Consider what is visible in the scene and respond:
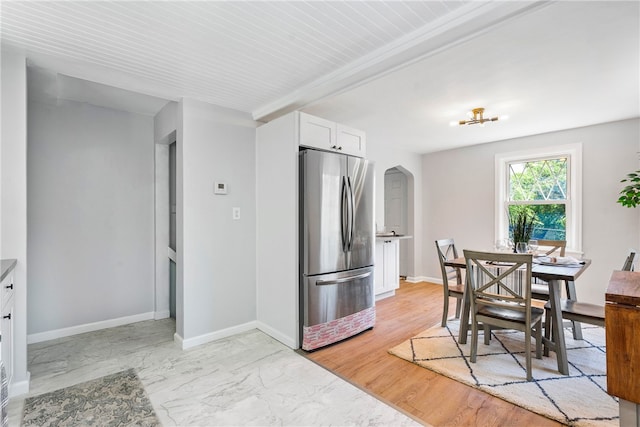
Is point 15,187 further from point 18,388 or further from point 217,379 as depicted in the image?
point 217,379

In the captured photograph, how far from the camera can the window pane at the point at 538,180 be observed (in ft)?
14.5

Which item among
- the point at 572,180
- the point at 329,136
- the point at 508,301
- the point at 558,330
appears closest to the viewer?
the point at 558,330

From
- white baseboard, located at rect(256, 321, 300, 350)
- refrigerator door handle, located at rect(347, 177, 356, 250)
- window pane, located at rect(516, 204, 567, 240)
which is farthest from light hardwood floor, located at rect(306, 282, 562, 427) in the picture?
window pane, located at rect(516, 204, 567, 240)

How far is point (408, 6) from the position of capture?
1.69 m

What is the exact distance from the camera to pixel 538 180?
4.64 metres

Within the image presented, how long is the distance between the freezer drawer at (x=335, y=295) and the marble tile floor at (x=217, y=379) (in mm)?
412

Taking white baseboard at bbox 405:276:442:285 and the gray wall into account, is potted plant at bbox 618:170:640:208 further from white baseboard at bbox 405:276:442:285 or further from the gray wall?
the gray wall

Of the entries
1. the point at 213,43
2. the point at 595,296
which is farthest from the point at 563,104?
the point at 213,43

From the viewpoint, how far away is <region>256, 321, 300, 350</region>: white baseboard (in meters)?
2.92

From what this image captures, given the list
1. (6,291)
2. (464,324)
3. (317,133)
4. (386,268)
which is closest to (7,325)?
(6,291)

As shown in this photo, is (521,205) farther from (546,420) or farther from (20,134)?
(20,134)

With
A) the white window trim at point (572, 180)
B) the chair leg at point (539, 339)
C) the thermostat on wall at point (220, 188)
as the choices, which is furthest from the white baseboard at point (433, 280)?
the thermostat on wall at point (220, 188)

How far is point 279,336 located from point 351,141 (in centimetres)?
218

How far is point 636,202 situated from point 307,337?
3866 millimetres
